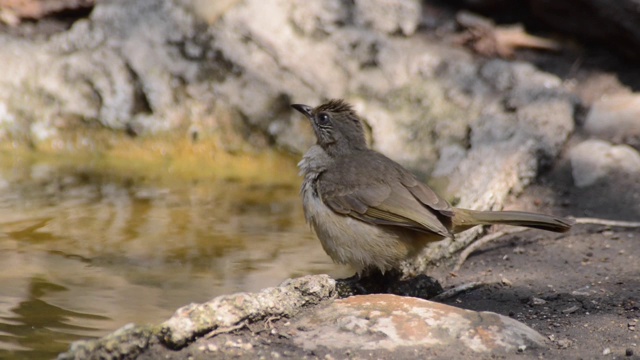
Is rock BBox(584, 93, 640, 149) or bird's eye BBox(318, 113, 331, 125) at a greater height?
rock BBox(584, 93, 640, 149)

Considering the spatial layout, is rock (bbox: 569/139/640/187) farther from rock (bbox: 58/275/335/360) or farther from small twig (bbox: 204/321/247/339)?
small twig (bbox: 204/321/247/339)

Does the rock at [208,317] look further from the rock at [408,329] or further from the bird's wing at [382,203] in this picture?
the bird's wing at [382,203]

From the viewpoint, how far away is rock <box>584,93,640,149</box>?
20.7ft

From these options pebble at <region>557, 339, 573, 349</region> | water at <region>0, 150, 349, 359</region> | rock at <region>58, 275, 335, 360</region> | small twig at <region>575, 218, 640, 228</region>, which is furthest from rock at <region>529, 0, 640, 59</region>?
rock at <region>58, 275, 335, 360</region>

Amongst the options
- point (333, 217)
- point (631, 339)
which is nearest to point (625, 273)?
point (631, 339)

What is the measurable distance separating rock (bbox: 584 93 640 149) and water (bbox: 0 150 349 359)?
245 centimetres

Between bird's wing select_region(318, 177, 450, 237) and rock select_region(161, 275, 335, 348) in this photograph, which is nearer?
rock select_region(161, 275, 335, 348)

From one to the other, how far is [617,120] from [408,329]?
3717 mm

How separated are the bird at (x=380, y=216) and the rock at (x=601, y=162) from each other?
1.71m

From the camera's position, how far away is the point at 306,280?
12.8ft

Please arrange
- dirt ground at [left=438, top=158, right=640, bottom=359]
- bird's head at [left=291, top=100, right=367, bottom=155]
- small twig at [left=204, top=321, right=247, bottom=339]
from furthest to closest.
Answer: bird's head at [left=291, top=100, right=367, bottom=155] < dirt ground at [left=438, top=158, right=640, bottom=359] < small twig at [left=204, top=321, right=247, bottom=339]

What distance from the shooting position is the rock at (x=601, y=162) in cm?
596

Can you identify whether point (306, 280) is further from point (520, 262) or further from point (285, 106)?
point (285, 106)

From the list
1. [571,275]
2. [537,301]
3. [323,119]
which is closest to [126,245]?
[323,119]
